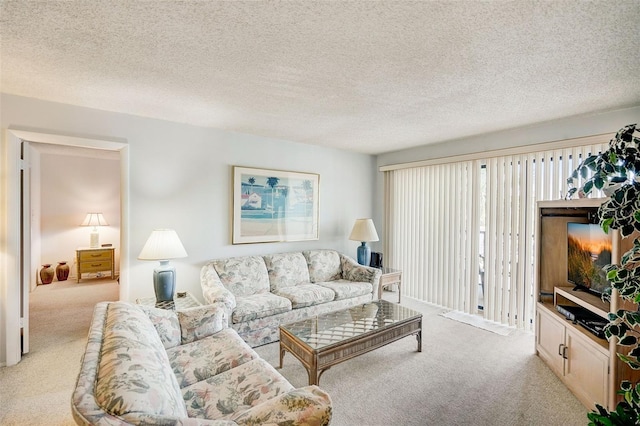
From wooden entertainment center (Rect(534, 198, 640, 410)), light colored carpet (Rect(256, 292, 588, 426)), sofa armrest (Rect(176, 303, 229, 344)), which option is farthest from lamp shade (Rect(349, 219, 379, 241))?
sofa armrest (Rect(176, 303, 229, 344))

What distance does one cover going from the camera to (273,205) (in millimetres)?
4148

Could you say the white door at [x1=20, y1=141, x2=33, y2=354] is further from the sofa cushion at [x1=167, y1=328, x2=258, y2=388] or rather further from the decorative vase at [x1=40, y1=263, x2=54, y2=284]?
the decorative vase at [x1=40, y1=263, x2=54, y2=284]

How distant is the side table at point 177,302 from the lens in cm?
278

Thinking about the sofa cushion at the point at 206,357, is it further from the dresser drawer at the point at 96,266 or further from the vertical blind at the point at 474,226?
the dresser drawer at the point at 96,266

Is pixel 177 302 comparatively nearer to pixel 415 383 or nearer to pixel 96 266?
pixel 415 383

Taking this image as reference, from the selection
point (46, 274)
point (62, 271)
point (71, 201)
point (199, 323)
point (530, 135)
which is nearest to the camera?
point (199, 323)

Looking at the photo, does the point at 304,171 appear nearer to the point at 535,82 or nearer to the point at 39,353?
the point at 535,82

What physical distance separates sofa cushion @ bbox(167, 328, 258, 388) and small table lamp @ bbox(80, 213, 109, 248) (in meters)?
5.11

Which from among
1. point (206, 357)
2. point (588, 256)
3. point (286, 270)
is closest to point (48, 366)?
point (206, 357)

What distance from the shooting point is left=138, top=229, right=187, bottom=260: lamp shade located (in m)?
2.88

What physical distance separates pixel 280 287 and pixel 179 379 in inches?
79.8

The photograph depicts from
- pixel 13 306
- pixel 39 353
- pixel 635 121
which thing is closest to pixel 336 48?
pixel 635 121

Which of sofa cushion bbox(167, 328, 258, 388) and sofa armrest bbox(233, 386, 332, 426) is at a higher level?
sofa armrest bbox(233, 386, 332, 426)

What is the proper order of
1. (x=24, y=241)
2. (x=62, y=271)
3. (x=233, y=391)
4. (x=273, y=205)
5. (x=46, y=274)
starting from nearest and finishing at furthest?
(x=233, y=391), (x=24, y=241), (x=273, y=205), (x=46, y=274), (x=62, y=271)
